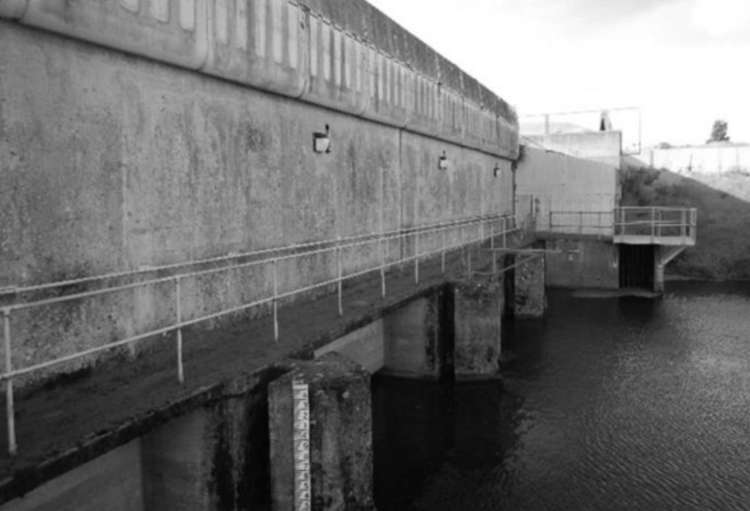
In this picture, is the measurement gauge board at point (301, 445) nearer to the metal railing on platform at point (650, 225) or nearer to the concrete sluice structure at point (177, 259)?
the concrete sluice structure at point (177, 259)

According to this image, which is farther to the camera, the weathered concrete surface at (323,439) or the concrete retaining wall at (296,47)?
the weathered concrete surface at (323,439)

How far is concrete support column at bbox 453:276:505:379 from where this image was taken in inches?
452

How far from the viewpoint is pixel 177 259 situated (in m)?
6.38

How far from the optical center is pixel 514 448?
9000 millimetres

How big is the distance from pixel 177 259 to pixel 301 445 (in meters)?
2.19

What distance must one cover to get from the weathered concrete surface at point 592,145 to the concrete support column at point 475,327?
15333 millimetres

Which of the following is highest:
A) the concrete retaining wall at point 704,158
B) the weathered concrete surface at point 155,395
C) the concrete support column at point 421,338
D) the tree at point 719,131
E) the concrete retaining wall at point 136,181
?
the tree at point 719,131

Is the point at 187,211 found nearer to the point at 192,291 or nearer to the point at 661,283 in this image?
the point at 192,291

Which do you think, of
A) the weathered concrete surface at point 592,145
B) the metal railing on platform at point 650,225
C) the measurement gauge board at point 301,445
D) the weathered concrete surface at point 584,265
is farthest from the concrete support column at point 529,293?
the measurement gauge board at point 301,445

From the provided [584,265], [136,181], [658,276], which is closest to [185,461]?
[136,181]

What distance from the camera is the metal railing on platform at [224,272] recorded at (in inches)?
155

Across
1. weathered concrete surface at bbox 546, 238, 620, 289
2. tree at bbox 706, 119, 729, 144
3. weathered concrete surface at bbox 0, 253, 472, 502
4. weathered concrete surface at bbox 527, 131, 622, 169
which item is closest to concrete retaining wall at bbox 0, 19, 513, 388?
weathered concrete surface at bbox 0, 253, 472, 502

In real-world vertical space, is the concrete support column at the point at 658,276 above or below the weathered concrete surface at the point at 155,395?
below

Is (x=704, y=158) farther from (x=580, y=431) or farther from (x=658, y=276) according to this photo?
(x=580, y=431)
